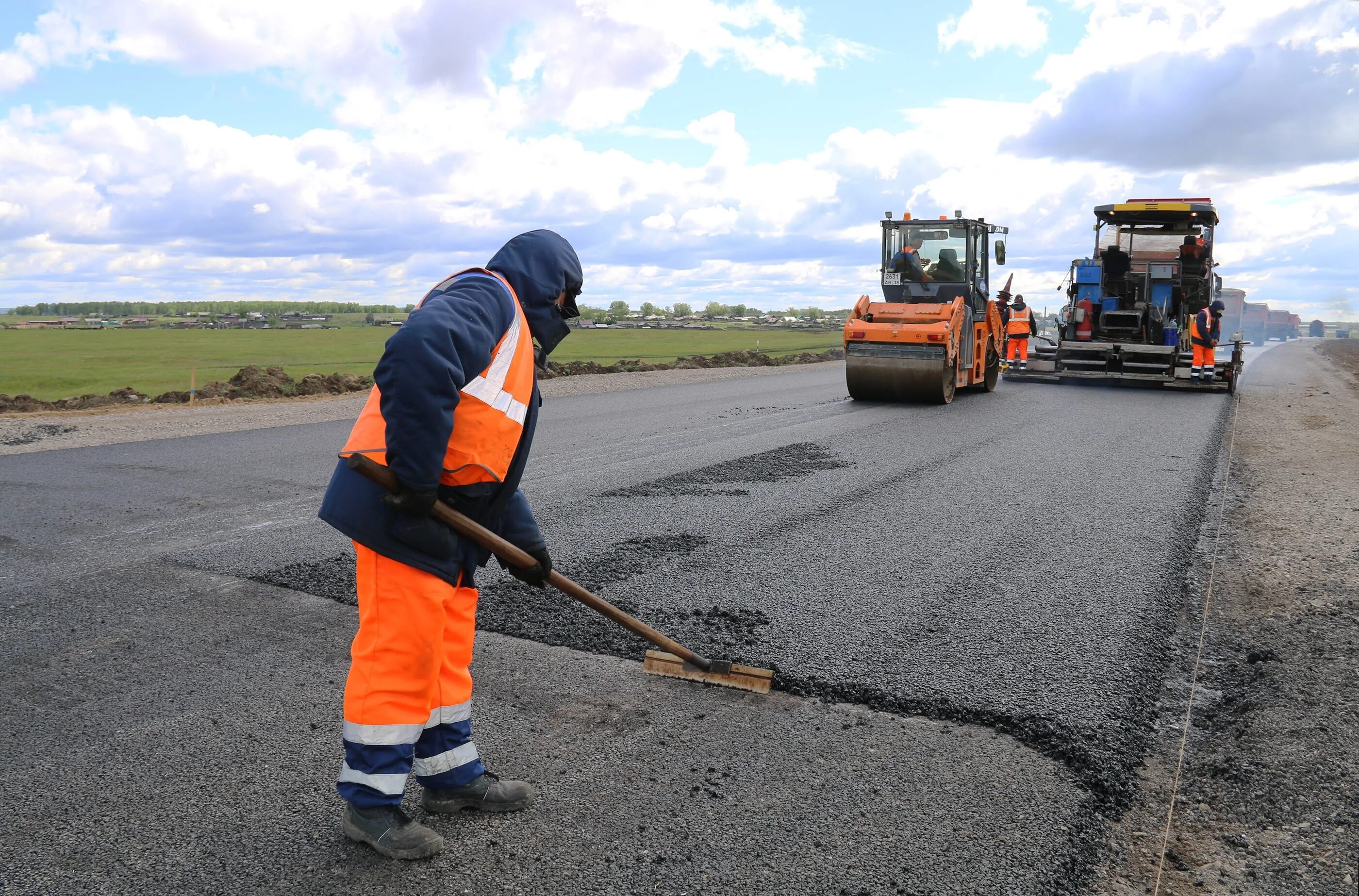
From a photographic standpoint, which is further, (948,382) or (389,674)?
(948,382)

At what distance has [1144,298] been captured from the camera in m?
18.3

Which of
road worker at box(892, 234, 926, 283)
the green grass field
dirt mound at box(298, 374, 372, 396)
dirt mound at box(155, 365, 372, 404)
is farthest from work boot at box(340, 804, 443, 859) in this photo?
dirt mound at box(298, 374, 372, 396)

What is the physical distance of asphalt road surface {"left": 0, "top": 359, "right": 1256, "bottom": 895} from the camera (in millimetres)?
2557

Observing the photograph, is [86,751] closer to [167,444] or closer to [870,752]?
[870,752]

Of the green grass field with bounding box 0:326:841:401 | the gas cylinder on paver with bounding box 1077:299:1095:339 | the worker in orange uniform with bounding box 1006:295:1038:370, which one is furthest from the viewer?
the green grass field with bounding box 0:326:841:401

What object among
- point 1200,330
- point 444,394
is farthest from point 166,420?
point 1200,330

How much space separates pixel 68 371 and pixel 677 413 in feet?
73.6

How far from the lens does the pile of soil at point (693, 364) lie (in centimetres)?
2294

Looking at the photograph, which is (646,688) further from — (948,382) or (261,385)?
(261,385)

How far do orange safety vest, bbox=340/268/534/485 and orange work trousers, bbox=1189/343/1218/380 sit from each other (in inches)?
697

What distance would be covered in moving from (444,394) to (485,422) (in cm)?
20

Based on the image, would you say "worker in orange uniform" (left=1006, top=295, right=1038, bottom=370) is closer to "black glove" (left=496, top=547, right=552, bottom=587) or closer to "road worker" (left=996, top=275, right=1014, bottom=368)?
"road worker" (left=996, top=275, right=1014, bottom=368)

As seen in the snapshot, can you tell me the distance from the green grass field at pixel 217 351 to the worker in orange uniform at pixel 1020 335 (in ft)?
39.8

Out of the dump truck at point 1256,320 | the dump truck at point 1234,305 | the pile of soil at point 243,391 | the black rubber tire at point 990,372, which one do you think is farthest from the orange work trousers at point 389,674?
the dump truck at point 1256,320
